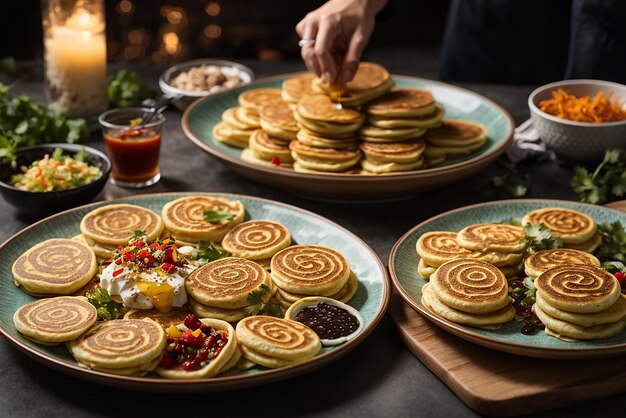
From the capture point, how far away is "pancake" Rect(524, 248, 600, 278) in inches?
115

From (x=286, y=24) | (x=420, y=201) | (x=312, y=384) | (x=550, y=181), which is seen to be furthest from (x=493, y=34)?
(x=312, y=384)

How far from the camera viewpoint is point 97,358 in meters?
2.42

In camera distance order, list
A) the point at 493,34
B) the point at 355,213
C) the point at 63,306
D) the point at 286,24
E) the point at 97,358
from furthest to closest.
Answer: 1. the point at 286,24
2. the point at 493,34
3. the point at 355,213
4. the point at 63,306
5. the point at 97,358

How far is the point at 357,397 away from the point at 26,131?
246 centimetres

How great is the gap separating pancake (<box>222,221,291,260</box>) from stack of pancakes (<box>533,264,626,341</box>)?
96cm

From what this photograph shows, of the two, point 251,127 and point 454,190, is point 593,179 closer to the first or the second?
point 454,190

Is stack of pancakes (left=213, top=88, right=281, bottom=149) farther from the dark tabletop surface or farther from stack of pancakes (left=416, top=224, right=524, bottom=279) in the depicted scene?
the dark tabletop surface

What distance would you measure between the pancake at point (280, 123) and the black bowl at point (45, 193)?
2.44 feet

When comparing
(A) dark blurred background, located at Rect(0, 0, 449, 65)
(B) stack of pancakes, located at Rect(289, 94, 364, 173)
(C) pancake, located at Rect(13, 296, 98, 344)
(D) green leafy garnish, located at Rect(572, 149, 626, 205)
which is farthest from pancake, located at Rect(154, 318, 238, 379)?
(A) dark blurred background, located at Rect(0, 0, 449, 65)

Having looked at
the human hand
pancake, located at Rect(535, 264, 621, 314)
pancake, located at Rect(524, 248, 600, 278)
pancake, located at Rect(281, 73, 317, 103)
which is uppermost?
the human hand

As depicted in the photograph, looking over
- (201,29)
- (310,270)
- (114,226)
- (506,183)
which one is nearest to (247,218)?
(114,226)

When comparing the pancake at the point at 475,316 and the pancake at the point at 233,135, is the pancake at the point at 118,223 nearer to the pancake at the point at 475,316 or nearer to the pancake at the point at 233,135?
the pancake at the point at 233,135

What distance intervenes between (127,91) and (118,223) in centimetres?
170

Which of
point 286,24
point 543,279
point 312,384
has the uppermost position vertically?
point 543,279
